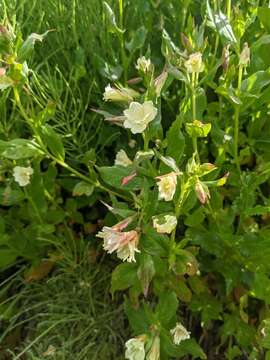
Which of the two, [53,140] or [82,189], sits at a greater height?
[53,140]

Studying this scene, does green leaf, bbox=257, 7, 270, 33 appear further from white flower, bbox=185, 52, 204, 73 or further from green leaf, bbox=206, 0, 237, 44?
white flower, bbox=185, 52, 204, 73

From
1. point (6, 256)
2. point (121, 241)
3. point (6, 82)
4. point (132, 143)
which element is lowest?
point (6, 256)

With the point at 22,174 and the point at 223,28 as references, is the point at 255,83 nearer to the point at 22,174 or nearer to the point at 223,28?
the point at 223,28

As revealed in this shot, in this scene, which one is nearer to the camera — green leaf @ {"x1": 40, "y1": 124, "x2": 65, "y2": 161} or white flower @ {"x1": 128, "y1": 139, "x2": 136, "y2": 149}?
green leaf @ {"x1": 40, "y1": 124, "x2": 65, "y2": 161}

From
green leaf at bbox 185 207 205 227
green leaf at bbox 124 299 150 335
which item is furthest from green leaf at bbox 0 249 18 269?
green leaf at bbox 185 207 205 227

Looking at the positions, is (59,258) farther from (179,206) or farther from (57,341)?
(179,206)

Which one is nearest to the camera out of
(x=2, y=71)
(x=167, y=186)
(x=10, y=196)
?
(x=167, y=186)

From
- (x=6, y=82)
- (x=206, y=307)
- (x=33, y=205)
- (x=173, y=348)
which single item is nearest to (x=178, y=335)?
(x=173, y=348)

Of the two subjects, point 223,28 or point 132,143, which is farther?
point 132,143
